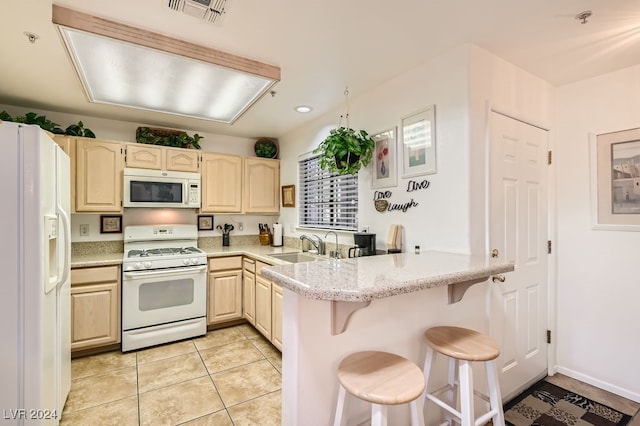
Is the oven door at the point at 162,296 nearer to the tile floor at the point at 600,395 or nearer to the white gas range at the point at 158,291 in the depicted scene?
the white gas range at the point at 158,291

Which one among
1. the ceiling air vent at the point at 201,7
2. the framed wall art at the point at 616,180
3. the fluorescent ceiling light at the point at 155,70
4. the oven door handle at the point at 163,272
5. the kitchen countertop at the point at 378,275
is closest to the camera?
the kitchen countertop at the point at 378,275

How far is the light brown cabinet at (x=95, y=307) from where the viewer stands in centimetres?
263

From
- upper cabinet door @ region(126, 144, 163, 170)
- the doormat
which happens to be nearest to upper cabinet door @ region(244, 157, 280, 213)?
upper cabinet door @ region(126, 144, 163, 170)

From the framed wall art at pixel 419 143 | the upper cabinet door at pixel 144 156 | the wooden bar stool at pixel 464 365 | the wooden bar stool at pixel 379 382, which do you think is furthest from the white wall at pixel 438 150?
the upper cabinet door at pixel 144 156

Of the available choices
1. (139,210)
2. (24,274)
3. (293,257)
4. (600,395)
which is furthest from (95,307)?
(600,395)

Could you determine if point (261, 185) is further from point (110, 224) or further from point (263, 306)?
point (110, 224)

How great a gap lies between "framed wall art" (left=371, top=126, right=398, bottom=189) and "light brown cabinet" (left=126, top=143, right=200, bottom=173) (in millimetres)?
2126

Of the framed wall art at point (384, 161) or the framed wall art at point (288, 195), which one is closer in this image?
the framed wall art at point (384, 161)

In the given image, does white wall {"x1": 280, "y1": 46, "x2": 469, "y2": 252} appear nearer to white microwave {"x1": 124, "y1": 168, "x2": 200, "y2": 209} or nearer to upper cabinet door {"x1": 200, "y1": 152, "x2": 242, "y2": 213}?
upper cabinet door {"x1": 200, "y1": 152, "x2": 242, "y2": 213}

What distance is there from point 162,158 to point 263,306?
195cm

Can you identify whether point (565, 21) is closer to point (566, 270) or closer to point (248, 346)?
point (566, 270)

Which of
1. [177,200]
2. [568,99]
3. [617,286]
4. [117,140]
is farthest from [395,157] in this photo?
[117,140]

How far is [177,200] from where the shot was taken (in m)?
3.31

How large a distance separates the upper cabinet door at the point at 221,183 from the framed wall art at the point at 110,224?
88 cm
